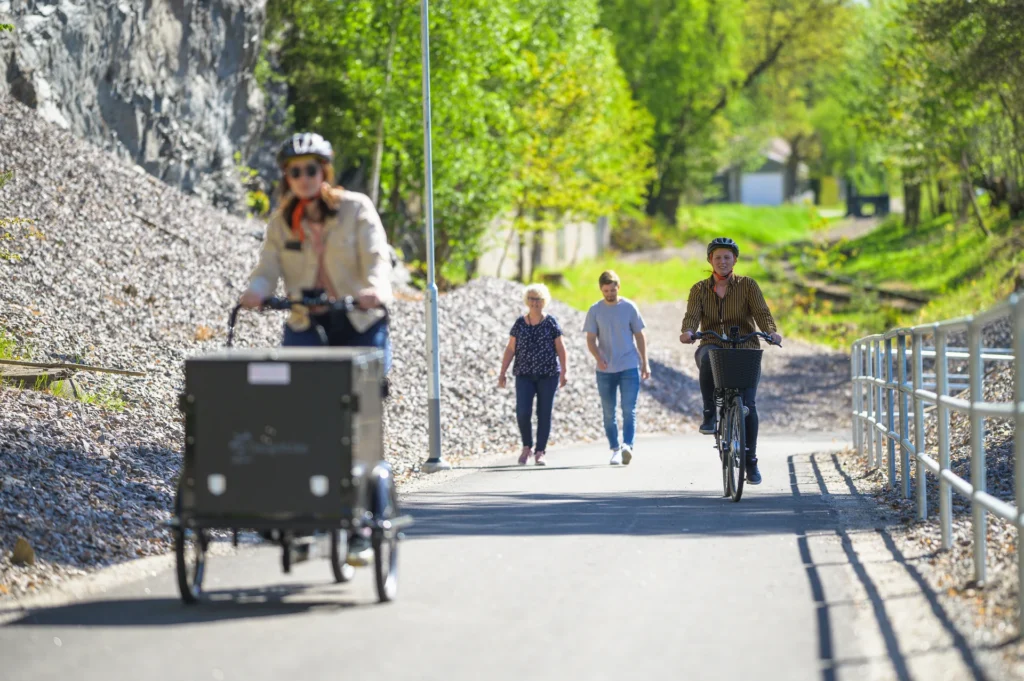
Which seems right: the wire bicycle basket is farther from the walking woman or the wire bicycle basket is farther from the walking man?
the walking woman

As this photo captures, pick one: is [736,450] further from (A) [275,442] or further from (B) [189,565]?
(A) [275,442]

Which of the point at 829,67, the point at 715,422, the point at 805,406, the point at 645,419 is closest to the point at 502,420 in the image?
the point at 645,419

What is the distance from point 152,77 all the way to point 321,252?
59.7 feet

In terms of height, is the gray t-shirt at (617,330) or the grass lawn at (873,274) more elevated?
the grass lawn at (873,274)

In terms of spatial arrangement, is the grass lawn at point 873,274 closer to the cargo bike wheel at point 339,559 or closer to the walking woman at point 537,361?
the walking woman at point 537,361

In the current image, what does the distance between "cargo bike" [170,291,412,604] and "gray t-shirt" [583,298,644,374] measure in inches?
341

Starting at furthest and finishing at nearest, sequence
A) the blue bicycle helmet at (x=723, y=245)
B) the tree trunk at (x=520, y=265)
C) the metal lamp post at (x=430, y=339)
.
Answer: the tree trunk at (x=520, y=265) < the metal lamp post at (x=430, y=339) < the blue bicycle helmet at (x=723, y=245)

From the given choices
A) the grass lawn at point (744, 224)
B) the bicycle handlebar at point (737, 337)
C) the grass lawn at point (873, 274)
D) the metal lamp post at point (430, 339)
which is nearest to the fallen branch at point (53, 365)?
the metal lamp post at point (430, 339)

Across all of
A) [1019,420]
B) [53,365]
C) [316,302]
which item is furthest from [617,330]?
[1019,420]

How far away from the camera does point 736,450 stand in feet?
37.7

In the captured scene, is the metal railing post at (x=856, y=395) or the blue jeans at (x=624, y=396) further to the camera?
the metal railing post at (x=856, y=395)

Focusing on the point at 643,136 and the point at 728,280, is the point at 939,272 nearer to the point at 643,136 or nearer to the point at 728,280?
the point at 643,136

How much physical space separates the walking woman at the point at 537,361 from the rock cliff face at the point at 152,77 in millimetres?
8199

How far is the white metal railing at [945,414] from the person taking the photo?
609 centimetres
